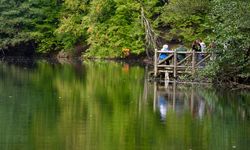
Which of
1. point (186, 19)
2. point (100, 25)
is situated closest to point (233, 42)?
point (186, 19)

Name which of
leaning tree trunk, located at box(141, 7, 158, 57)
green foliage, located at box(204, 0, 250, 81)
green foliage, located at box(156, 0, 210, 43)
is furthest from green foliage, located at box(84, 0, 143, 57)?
green foliage, located at box(204, 0, 250, 81)

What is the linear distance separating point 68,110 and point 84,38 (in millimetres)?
41140

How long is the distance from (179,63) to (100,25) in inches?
1034

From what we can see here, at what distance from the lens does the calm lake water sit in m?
14.2

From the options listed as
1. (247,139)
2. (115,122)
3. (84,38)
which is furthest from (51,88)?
(84,38)

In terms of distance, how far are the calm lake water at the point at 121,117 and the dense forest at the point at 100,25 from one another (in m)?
14.9

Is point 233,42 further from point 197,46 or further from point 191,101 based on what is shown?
point 191,101

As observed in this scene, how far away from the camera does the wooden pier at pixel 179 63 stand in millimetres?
29797

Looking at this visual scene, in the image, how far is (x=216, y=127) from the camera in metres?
16.7

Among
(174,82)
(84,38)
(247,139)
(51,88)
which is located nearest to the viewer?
(247,139)

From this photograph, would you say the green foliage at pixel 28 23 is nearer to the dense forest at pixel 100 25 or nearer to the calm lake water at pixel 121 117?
the dense forest at pixel 100 25

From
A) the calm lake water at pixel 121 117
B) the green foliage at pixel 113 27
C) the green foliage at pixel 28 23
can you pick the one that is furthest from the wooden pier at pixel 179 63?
the green foliage at pixel 28 23

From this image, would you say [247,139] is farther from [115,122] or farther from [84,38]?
[84,38]

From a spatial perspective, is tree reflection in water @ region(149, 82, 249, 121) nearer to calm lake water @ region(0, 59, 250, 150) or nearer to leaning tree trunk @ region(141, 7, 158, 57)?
calm lake water @ region(0, 59, 250, 150)
